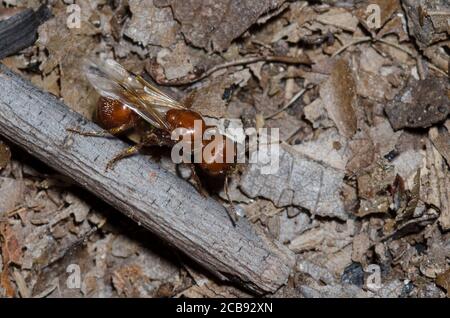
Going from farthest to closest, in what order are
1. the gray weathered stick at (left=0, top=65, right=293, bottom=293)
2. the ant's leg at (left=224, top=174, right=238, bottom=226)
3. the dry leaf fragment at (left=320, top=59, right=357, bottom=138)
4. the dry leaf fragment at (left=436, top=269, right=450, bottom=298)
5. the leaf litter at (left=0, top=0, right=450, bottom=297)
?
the dry leaf fragment at (left=320, top=59, right=357, bottom=138), the leaf litter at (left=0, top=0, right=450, bottom=297), the dry leaf fragment at (left=436, top=269, right=450, bottom=298), the ant's leg at (left=224, top=174, right=238, bottom=226), the gray weathered stick at (left=0, top=65, right=293, bottom=293)

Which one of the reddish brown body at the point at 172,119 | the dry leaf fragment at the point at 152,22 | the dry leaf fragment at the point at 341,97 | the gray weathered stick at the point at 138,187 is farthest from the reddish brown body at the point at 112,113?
the dry leaf fragment at the point at 341,97

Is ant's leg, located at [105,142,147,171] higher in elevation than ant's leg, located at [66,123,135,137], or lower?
lower

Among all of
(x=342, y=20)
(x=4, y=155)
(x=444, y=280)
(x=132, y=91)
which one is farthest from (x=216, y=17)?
(x=444, y=280)

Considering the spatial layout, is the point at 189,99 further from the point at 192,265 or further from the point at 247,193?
the point at 192,265

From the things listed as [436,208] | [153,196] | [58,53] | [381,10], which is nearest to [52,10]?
[58,53]

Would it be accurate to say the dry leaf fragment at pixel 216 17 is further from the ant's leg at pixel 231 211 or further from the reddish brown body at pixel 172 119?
the ant's leg at pixel 231 211

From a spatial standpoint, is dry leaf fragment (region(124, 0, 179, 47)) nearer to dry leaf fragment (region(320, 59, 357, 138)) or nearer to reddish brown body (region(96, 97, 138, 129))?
reddish brown body (region(96, 97, 138, 129))

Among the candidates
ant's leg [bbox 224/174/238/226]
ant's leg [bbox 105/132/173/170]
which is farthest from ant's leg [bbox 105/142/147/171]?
ant's leg [bbox 224/174/238/226]

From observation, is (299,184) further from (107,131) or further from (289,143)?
(107,131)
